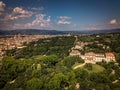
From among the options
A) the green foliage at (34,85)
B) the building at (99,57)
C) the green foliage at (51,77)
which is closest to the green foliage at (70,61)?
the green foliage at (51,77)

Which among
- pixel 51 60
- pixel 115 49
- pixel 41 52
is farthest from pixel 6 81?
pixel 115 49

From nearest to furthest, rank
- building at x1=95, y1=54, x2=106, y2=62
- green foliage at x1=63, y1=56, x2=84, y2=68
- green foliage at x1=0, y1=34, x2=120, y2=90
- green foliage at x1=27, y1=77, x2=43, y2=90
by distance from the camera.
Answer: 1. green foliage at x1=27, y1=77, x2=43, y2=90
2. green foliage at x1=0, y1=34, x2=120, y2=90
3. green foliage at x1=63, y1=56, x2=84, y2=68
4. building at x1=95, y1=54, x2=106, y2=62

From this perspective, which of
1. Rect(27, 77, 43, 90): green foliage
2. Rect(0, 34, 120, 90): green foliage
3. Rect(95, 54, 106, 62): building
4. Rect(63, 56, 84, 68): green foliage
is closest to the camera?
Rect(27, 77, 43, 90): green foliage

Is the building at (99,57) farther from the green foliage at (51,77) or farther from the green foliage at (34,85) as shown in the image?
the green foliage at (34,85)

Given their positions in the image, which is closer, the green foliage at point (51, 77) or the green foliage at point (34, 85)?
the green foliage at point (34, 85)

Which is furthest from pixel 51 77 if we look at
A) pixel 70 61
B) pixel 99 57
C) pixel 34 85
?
pixel 99 57

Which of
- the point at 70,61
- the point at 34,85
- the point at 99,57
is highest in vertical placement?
the point at 34,85

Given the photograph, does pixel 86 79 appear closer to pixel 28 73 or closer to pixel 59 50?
pixel 28 73

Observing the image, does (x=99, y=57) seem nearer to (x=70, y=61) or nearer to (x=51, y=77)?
(x=70, y=61)

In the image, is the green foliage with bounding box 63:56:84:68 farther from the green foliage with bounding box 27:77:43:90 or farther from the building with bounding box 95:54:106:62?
the green foliage with bounding box 27:77:43:90

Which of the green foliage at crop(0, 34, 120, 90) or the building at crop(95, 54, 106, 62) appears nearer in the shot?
the green foliage at crop(0, 34, 120, 90)

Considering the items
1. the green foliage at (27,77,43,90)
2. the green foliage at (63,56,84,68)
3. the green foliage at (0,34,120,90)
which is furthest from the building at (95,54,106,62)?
the green foliage at (27,77,43,90)
